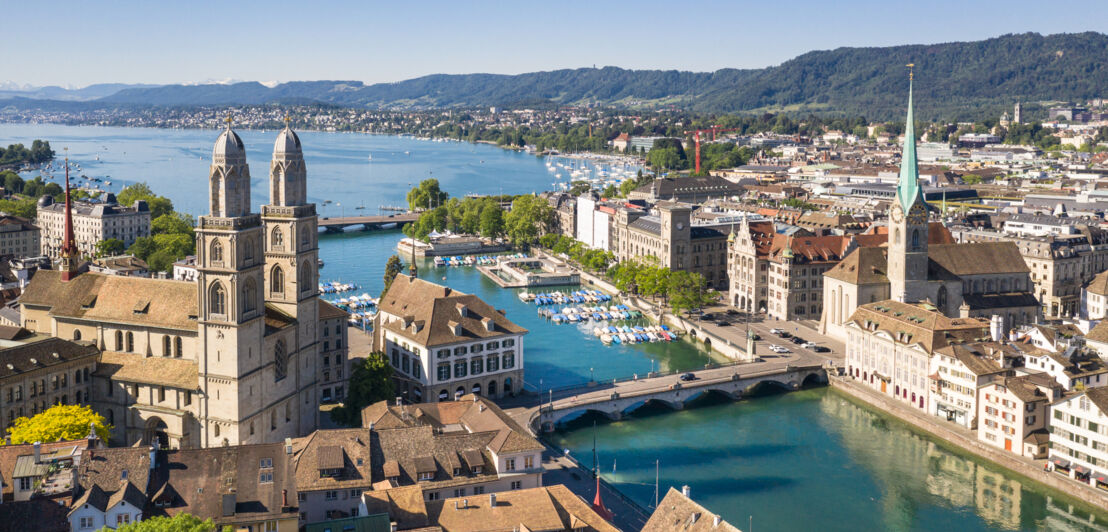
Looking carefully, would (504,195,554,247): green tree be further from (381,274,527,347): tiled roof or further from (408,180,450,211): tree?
(381,274,527,347): tiled roof

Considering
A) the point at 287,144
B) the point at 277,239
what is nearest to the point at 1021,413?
the point at 277,239

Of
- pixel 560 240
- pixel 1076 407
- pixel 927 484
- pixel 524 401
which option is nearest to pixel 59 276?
pixel 524 401

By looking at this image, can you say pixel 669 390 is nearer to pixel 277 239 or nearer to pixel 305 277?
pixel 305 277

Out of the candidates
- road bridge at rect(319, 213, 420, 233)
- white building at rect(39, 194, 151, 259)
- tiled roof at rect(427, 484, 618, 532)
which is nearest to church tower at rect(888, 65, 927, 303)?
tiled roof at rect(427, 484, 618, 532)

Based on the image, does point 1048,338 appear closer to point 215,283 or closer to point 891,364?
point 891,364

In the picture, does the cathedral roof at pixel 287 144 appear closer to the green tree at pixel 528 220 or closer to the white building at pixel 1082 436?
the white building at pixel 1082 436
